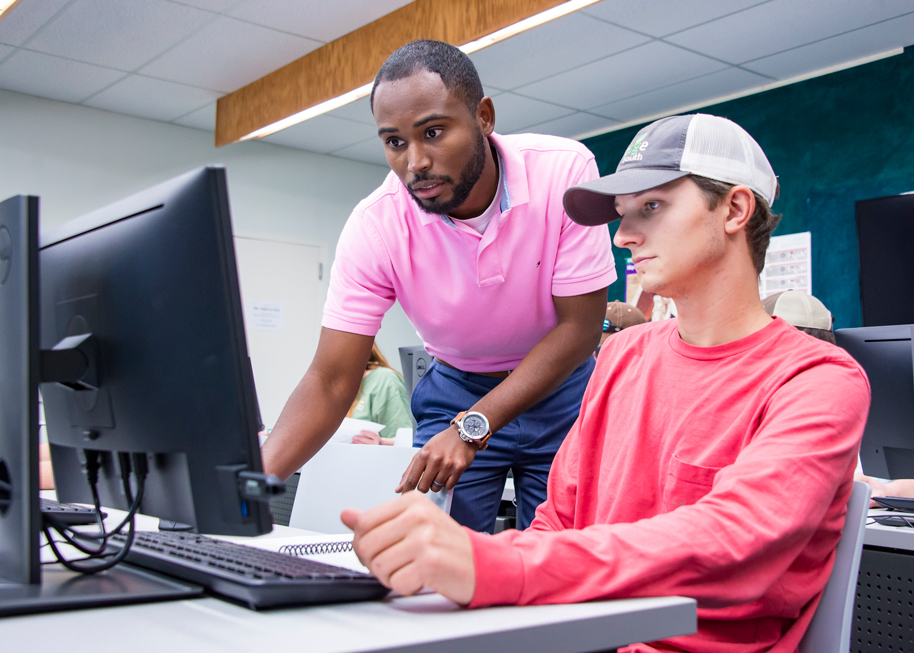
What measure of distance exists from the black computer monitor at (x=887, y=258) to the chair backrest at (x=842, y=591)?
2.97 metres

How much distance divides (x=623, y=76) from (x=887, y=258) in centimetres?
171

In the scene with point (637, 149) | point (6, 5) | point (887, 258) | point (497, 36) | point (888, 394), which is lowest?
point (888, 394)

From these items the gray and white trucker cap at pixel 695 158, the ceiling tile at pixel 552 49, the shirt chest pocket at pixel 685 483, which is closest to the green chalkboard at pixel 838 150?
the ceiling tile at pixel 552 49

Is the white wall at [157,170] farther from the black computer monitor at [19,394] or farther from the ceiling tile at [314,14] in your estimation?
the black computer monitor at [19,394]

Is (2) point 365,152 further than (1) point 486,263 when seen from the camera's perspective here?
Yes

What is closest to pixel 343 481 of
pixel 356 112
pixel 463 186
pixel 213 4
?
pixel 463 186

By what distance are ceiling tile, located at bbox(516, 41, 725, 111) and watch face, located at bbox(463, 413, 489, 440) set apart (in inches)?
123

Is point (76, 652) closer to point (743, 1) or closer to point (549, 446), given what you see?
point (549, 446)

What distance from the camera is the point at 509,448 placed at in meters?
1.65

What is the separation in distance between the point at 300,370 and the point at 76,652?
5.55 metres

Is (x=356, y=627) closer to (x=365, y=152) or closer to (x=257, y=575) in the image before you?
(x=257, y=575)

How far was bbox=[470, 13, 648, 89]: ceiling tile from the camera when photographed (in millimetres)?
3854

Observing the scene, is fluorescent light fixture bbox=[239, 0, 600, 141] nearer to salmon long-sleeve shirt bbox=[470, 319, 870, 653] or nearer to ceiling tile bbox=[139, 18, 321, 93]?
ceiling tile bbox=[139, 18, 321, 93]

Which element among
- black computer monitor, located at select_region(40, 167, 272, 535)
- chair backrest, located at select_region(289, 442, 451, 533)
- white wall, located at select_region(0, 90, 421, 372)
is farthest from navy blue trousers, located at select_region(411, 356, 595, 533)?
white wall, located at select_region(0, 90, 421, 372)
